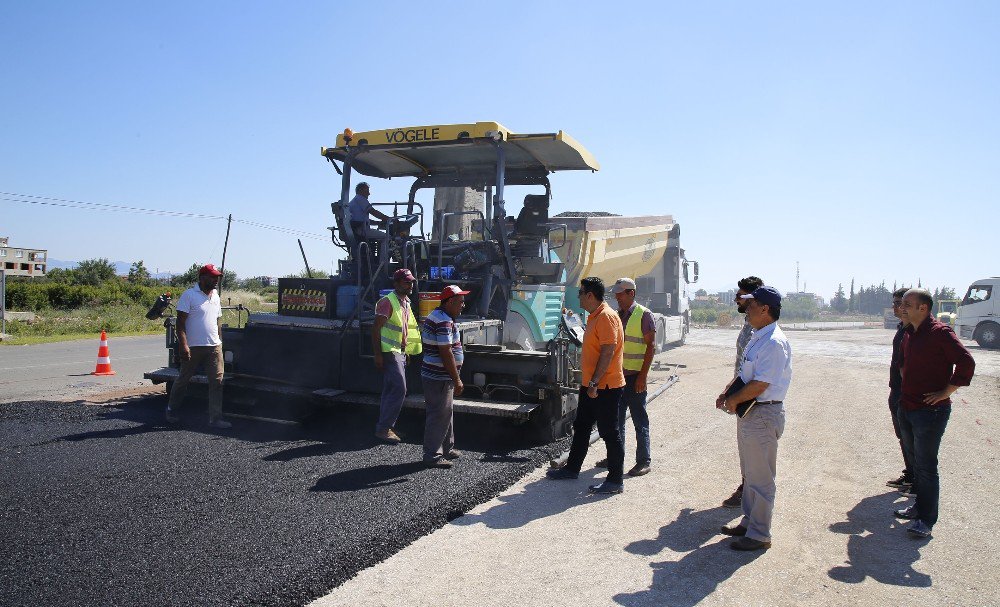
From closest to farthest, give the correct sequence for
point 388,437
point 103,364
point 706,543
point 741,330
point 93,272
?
point 706,543
point 741,330
point 388,437
point 103,364
point 93,272

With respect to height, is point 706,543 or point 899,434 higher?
point 899,434

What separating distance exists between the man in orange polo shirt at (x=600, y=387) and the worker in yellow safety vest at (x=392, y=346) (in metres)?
1.48

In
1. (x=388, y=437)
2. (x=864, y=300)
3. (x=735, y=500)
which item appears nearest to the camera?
(x=735, y=500)

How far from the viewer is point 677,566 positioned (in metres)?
3.42

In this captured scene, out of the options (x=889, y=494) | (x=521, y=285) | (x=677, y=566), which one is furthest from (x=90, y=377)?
(x=889, y=494)

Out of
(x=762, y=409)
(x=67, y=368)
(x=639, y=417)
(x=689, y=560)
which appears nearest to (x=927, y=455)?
(x=762, y=409)

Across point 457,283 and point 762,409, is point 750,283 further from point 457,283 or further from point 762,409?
point 457,283

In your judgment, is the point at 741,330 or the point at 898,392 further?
the point at 898,392

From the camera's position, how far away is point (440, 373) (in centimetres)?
508

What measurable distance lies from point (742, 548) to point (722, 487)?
4.01 feet

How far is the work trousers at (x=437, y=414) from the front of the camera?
5035 millimetres

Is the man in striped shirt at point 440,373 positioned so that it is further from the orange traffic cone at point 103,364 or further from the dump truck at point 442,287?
the orange traffic cone at point 103,364

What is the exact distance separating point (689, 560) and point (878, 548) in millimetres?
1116

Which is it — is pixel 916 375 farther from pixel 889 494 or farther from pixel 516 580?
pixel 516 580
